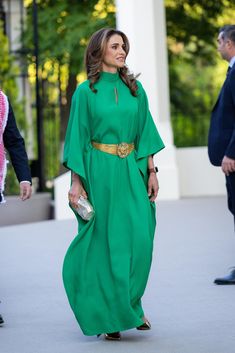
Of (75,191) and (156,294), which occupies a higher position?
(75,191)

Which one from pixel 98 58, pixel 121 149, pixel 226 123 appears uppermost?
pixel 98 58

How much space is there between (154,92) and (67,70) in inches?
177

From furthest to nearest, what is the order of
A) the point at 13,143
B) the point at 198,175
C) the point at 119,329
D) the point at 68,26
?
the point at 68,26, the point at 198,175, the point at 13,143, the point at 119,329

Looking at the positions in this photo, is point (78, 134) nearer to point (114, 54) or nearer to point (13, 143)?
point (114, 54)

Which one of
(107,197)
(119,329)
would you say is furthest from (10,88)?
(119,329)

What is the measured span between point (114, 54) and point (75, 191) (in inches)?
30.5

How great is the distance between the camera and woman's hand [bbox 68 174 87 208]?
6289mm

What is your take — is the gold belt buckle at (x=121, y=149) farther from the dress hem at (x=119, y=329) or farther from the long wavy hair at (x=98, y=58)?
the dress hem at (x=119, y=329)

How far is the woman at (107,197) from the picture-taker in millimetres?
6289

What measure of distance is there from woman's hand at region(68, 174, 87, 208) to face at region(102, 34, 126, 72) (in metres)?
0.64

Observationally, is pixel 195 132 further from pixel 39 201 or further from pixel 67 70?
pixel 39 201

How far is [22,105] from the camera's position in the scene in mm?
15039

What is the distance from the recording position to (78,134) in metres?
6.32

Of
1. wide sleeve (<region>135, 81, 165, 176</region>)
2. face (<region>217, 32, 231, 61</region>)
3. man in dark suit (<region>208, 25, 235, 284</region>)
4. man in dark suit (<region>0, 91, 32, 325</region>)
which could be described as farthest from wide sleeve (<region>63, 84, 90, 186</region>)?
face (<region>217, 32, 231, 61</region>)
